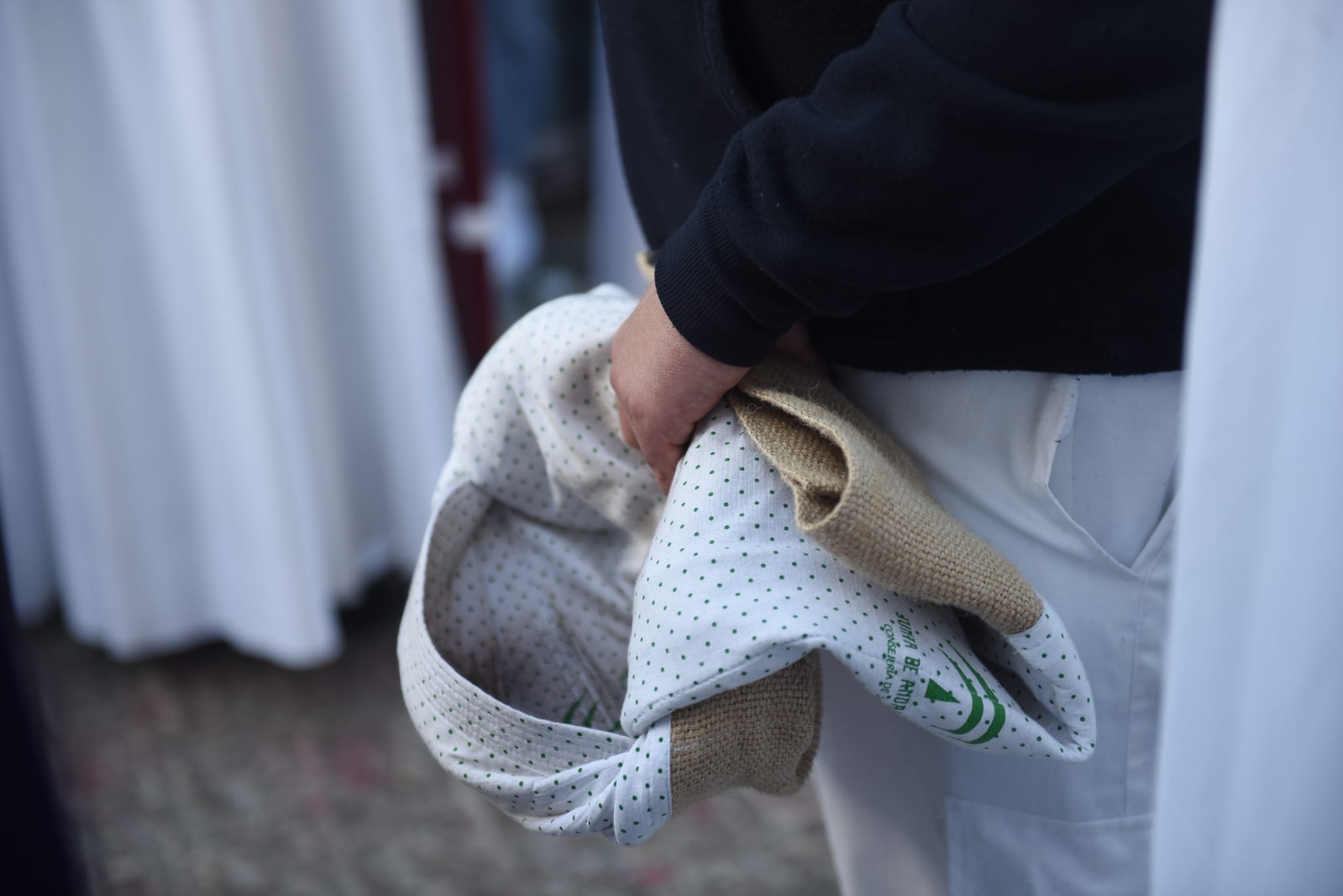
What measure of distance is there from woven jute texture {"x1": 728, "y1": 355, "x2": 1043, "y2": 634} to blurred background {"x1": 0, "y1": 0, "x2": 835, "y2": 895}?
0.95 meters

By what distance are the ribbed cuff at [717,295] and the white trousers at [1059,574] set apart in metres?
0.10

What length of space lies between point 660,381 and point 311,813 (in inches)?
44.4

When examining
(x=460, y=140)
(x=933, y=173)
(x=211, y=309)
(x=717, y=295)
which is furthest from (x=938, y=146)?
(x=460, y=140)

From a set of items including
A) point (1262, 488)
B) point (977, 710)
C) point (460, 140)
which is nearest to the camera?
point (1262, 488)

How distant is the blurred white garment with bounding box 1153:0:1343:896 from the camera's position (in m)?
0.32

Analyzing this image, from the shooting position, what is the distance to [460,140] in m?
1.99

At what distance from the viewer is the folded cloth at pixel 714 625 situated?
44cm

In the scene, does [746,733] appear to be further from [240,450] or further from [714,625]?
[240,450]

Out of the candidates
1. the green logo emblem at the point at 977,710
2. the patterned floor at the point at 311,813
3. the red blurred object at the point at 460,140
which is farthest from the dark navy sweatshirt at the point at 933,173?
the red blurred object at the point at 460,140

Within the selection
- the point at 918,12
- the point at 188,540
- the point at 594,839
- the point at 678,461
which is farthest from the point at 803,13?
the point at 188,540

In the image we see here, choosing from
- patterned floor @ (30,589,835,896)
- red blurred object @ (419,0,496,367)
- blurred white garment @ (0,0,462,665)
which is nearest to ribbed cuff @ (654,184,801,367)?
patterned floor @ (30,589,835,896)

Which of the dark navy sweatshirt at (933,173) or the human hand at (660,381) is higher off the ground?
the dark navy sweatshirt at (933,173)

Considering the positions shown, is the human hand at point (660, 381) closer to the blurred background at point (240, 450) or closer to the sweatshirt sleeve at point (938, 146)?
the sweatshirt sleeve at point (938, 146)

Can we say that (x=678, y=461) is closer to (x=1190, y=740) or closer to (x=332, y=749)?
(x=1190, y=740)
